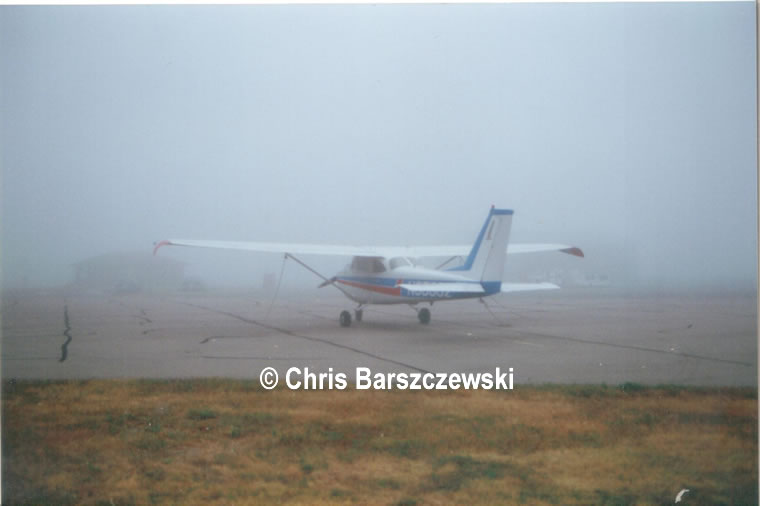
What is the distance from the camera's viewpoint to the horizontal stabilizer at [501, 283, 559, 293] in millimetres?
4488

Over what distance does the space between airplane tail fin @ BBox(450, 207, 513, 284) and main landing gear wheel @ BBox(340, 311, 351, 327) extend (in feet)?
3.81

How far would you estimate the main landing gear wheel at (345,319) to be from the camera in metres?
4.53

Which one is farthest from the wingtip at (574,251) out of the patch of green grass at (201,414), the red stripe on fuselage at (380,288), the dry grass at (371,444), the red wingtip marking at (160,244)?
the red wingtip marking at (160,244)

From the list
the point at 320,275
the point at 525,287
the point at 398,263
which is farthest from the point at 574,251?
the point at 398,263

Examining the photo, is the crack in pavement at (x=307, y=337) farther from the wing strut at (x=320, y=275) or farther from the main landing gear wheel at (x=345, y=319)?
the wing strut at (x=320, y=275)

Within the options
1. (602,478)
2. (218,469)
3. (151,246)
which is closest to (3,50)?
(151,246)

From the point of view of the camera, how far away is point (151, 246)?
3684 millimetres

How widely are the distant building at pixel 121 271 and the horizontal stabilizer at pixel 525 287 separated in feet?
8.77

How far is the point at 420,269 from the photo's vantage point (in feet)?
19.2

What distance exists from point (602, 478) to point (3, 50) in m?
4.48

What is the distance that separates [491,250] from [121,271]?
2814 mm

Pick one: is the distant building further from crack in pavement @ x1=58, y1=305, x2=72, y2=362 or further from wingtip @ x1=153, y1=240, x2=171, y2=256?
crack in pavement @ x1=58, y1=305, x2=72, y2=362

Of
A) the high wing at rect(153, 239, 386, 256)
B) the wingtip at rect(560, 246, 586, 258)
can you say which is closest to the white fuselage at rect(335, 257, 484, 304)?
the high wing at rect(153, 239, 386, 256)

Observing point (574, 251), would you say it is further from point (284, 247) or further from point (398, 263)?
point (398, 263)
